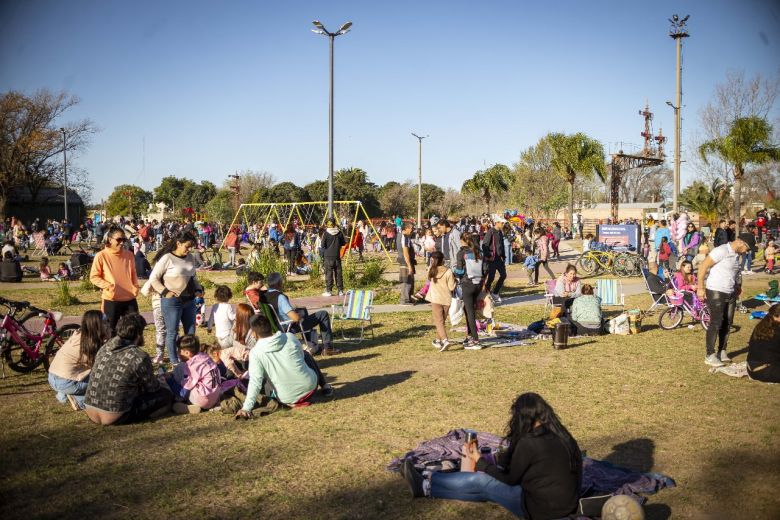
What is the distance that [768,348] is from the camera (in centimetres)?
790

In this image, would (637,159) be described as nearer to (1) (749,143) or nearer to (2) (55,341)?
(1) (749,143)

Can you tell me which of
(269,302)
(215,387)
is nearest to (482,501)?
(215,387)

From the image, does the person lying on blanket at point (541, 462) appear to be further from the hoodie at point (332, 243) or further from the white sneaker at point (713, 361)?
the hoodie at point (332, 243)

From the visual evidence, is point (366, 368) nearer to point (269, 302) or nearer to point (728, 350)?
point (269, 302)

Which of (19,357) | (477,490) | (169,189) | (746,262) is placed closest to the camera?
(477,490)

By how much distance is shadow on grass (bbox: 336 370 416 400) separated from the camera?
7.86 meters

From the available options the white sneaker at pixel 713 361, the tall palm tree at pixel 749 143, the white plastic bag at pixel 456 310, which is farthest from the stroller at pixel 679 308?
the tall palm tree at pixel 749 143

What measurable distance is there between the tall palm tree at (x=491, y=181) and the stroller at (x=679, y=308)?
43201mm

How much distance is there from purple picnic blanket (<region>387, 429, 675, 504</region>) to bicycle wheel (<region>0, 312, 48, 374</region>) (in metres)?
5.97

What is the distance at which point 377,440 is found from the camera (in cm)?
618

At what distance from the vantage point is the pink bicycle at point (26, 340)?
8609mm

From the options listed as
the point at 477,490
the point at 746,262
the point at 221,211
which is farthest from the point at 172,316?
the point at 221,211

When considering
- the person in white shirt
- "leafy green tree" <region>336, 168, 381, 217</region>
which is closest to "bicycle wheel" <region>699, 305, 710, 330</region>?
the person in white shirt

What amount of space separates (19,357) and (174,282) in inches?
103
